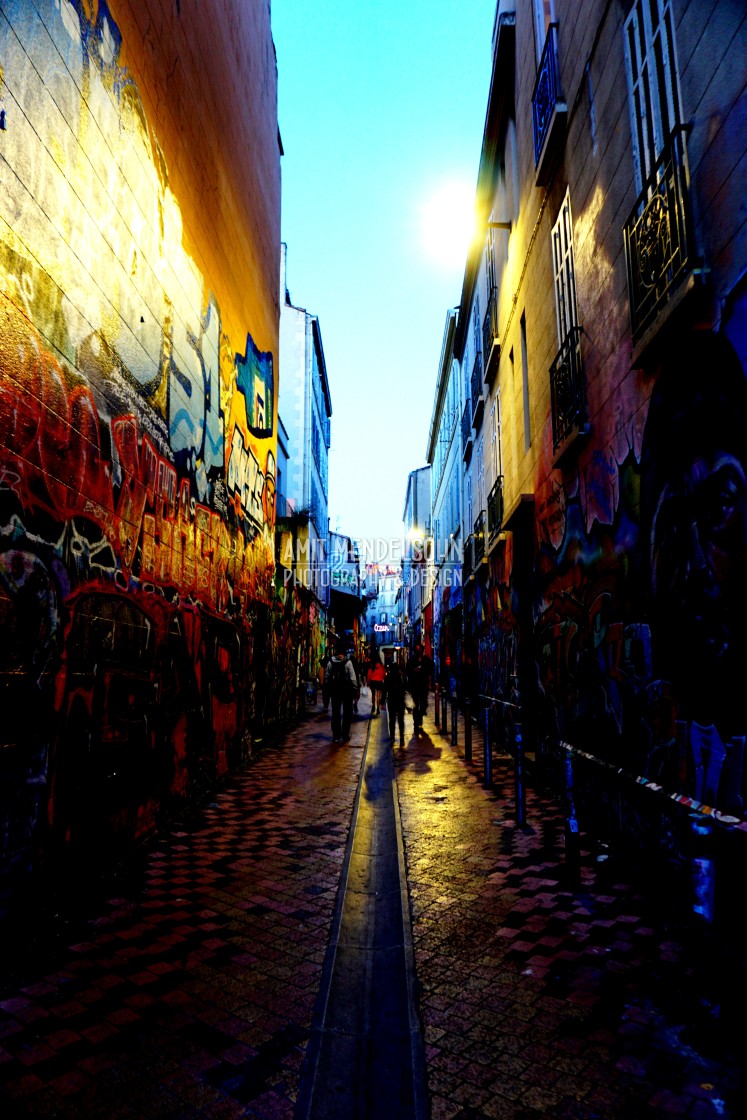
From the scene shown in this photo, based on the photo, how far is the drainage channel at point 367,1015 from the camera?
100.0 inches

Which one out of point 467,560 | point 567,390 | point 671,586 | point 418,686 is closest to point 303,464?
point 467,560

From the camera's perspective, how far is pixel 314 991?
3303 millimetres

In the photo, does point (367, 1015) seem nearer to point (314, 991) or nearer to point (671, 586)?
point (314, 991)

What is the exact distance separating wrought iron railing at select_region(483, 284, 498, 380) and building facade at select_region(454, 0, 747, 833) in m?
2.10

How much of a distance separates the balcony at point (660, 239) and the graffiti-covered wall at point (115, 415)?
155 inches

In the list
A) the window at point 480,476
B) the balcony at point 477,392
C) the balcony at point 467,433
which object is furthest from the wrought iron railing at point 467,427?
the window at point 480,476

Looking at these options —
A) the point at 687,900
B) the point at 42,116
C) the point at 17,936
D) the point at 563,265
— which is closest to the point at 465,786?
the point at 687,900

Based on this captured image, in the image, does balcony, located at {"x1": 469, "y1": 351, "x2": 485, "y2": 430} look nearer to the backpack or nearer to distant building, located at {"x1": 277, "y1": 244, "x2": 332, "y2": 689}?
the backpack

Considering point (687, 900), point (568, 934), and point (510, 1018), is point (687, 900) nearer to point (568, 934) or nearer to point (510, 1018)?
point (568, 934)

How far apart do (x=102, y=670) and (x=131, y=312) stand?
298cm

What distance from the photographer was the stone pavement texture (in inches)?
97.9

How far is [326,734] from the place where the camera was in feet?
49.3

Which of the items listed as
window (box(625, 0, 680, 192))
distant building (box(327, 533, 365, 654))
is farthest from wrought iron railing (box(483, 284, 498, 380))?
distant building (box(327, 533, 365, 654))

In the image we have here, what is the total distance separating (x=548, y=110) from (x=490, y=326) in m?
5.87
